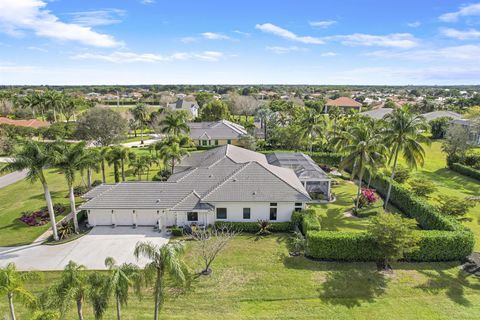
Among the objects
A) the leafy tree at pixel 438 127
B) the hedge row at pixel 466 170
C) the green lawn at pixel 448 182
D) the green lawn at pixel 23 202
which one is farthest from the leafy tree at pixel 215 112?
the hedge row at pixel 466 170

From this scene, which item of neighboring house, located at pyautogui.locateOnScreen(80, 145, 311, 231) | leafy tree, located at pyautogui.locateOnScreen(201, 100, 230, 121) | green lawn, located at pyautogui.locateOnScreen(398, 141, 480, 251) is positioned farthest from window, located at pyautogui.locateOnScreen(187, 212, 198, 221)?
leafy tree, located at pyautogui.locateOnScreen(201, 100, 230, 121)

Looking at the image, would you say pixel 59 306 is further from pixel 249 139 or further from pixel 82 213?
pixel 249 139

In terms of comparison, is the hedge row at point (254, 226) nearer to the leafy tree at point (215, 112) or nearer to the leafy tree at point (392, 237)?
the leafy tree at point (392, 237)

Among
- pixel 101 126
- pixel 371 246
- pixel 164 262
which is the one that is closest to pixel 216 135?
pixel 101 126

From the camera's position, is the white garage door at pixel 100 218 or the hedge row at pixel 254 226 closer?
the hedge row at pixel 254 226

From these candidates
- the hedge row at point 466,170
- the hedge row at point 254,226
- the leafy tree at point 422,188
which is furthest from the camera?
the hedge row at point 466,170
